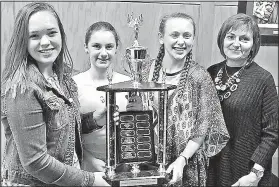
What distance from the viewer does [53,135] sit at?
36.6 inches

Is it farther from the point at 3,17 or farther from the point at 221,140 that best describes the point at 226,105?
the point at 3,17

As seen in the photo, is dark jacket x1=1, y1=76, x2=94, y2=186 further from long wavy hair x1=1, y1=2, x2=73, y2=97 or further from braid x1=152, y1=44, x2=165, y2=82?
braid x1=152, y1=44, x2=165, y2=82

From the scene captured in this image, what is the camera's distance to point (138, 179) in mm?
965

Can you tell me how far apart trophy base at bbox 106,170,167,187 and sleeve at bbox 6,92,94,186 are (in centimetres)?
8

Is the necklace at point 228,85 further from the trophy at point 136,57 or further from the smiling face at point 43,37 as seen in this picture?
the smiling face at point 43,37

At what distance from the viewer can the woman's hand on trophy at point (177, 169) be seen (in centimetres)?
102

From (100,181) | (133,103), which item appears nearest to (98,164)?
(100,181)

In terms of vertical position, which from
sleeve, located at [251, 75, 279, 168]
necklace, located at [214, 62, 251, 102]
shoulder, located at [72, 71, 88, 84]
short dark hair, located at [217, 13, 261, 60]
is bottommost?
sleeve, located at [251, 75, 279, 168]

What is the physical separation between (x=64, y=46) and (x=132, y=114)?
216mm

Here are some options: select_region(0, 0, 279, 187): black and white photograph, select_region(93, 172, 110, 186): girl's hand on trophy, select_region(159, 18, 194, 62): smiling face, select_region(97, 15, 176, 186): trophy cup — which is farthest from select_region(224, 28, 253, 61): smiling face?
select_region(93, 172, 110, 186): girl's hand on trophy

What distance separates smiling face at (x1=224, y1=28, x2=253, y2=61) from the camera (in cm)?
106

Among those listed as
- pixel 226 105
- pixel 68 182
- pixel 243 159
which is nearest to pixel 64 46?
pixel 68 182

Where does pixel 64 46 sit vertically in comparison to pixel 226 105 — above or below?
above

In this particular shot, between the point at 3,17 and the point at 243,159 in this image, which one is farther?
the point at 243,159
